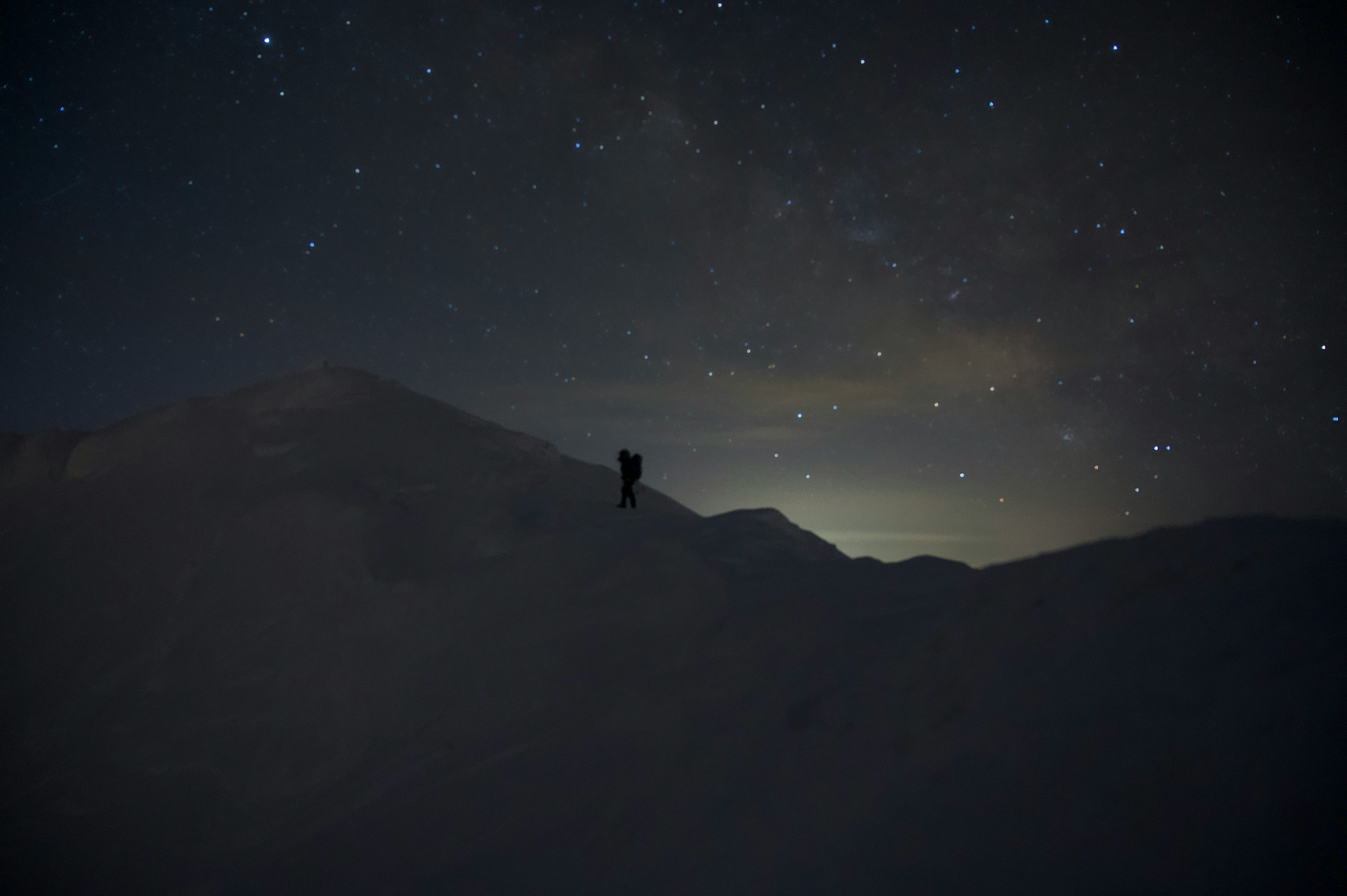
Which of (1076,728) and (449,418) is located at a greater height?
(449,418)

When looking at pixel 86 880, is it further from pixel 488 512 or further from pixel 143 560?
pixel 488 512

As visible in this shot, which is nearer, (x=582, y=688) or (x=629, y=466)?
(x=582, y=688)

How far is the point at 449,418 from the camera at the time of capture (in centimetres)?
1967

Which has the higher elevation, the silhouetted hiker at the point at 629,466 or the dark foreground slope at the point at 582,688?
the silhouetted hiker at the point at 629,466

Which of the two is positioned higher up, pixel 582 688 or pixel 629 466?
pixel 629 466

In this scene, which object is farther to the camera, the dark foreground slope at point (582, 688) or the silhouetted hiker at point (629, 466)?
the silhouetted hiker at point (629, 466)

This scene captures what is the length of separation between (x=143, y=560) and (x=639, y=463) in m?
12.6

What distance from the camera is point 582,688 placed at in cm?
966

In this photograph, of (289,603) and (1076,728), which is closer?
(1076,728)

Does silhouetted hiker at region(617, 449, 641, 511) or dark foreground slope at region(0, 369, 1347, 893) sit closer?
dark foreground slope at region(0, 369, 1347, 893)

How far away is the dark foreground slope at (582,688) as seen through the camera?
177 inches

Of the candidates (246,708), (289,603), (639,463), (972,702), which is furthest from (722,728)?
(289,603)

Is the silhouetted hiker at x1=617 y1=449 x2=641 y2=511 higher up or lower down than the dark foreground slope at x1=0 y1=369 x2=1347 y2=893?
higher up

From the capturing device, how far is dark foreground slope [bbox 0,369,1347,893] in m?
4.50
